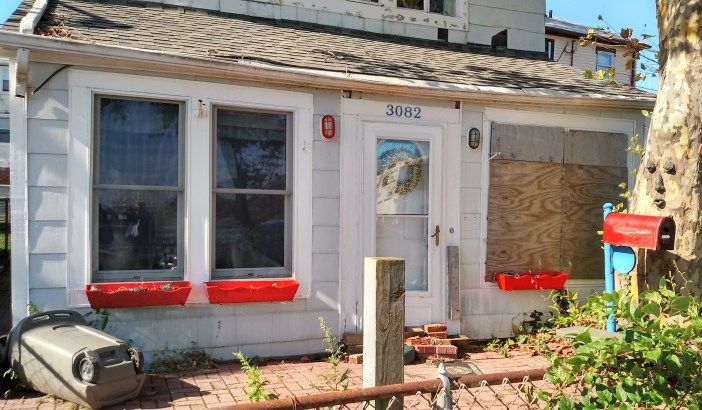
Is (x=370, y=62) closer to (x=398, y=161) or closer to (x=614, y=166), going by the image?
(x=398, y=161)

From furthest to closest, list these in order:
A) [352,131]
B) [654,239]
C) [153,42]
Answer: [352,131] → [153,42] → [654,239]

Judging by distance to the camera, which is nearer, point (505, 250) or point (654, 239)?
point (654, 239)

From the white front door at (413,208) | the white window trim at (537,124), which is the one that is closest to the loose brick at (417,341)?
the white front door at (413,208)

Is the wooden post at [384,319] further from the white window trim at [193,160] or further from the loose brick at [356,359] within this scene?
the white window trim at [193,160]

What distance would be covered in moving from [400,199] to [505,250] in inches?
54.3

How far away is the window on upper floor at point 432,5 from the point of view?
334 inches

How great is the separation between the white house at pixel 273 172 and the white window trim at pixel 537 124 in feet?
0.08

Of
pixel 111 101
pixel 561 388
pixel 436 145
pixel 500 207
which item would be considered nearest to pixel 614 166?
pixel 500 207

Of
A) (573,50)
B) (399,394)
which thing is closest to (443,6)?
(399,394)

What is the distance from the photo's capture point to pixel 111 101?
530cm

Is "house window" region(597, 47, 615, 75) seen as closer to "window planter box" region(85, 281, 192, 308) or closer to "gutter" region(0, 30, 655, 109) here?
"gutter" region(0, 30, 655, 109)

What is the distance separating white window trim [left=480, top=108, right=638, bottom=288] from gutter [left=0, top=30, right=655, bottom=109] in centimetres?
17

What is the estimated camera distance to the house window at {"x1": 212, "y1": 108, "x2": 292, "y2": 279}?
5.68m

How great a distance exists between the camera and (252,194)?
19.0 ft
